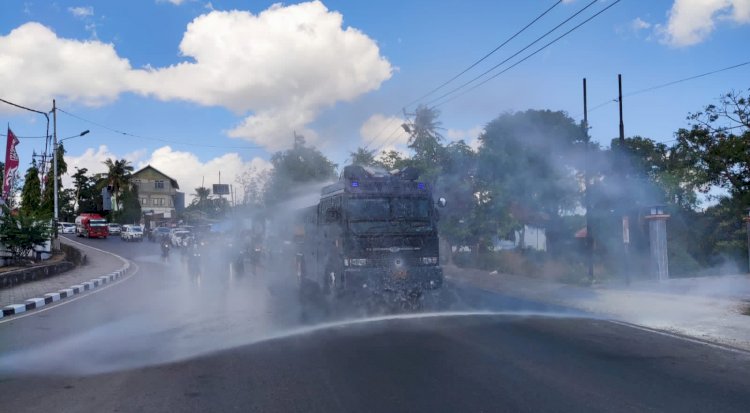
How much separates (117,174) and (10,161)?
55.4 m

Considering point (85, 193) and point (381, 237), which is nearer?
point (381, 237)

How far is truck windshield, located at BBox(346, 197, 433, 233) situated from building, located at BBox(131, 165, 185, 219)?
83.5 metres

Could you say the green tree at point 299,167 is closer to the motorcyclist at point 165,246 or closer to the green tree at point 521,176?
the motorcyclist at point 165,246

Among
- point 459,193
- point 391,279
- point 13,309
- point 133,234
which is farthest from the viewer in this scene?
point 133,234

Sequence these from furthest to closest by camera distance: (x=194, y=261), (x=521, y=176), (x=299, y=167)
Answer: (x=299, y=167)
(x=521, y=176)
(x=194, y=261)

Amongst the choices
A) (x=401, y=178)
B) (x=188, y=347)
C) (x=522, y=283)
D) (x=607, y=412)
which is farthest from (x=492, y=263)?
(x=607, y=412)

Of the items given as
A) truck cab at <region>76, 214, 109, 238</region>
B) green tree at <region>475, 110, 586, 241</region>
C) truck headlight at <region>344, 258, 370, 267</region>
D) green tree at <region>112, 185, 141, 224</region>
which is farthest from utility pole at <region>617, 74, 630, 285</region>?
green tree at <region>112, 185, 141, 224</region>

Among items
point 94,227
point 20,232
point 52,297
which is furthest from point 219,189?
point 52,297

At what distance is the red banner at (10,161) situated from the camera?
23250 mm

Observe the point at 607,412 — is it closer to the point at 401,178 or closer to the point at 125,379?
the point at 125,379

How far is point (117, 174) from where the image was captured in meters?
75.7

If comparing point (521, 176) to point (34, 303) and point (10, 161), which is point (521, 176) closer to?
point (34, 303)

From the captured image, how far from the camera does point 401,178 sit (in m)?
12.4

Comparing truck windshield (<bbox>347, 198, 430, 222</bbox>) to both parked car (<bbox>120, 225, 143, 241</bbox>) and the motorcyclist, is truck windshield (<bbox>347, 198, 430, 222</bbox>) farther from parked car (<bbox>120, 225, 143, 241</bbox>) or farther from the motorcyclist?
parked car (<bbox>120, 225, 143, 241</bbox>)
